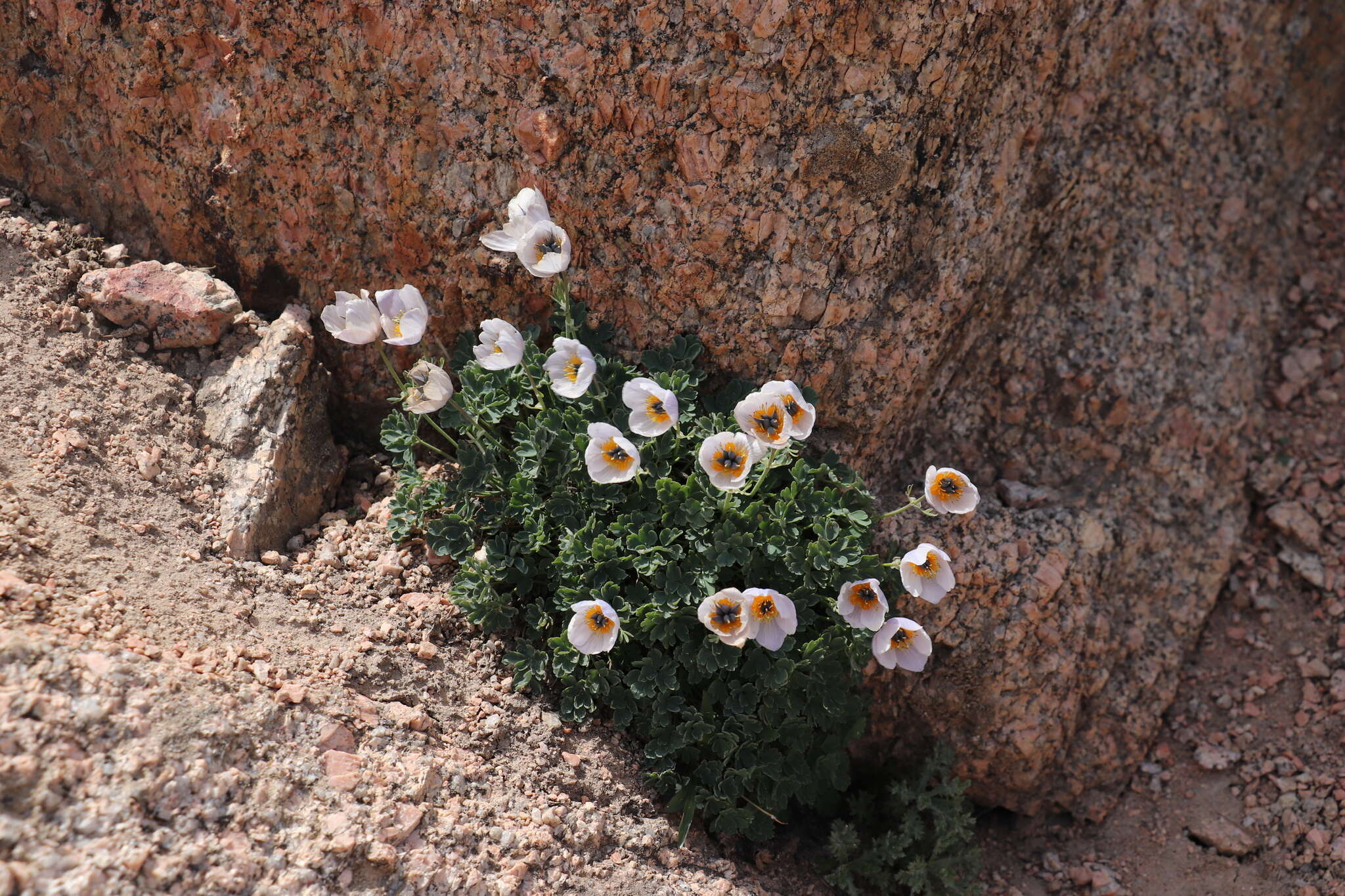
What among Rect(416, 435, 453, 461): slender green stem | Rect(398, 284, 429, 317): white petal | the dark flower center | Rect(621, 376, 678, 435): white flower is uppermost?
the dark flower center

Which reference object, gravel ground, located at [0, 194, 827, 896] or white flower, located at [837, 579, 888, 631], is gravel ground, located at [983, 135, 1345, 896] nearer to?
gravel ground, located at [0, 194, 827, 896]

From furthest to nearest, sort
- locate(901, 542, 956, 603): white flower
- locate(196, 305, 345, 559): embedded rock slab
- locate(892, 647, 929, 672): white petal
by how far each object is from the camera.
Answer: locate(196, 305, 345, 559): embedded rock slab → locate(892, 647, 929, 672): white petal → locate(901, 542, 956, 603): white flower

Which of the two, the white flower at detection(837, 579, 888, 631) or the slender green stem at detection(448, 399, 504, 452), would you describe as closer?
the white flower at detection(837, 579, 888, 631)

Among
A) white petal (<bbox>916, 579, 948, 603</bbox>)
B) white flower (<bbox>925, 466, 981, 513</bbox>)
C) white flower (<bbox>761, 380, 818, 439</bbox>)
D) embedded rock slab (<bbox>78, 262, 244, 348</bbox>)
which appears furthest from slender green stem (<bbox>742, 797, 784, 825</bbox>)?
embedded rock slab (<bbox>78, 262, 244, 348</bbox>)

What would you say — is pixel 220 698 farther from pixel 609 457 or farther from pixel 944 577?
pixel 944 577

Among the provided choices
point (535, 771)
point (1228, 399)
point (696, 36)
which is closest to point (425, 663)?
point (535, 771)

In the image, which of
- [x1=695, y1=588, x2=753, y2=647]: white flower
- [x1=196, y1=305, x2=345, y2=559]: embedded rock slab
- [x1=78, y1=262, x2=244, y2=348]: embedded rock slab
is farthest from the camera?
[x1=78, y1=262, x2=244, y2=348]: embedded rock slab

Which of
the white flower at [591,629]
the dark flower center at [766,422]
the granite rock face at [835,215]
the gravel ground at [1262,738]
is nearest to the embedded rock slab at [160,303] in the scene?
the granite rock face at [835,215]
